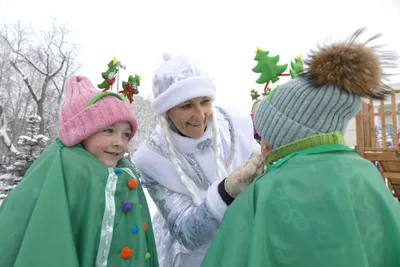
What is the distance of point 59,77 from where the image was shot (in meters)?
15.5

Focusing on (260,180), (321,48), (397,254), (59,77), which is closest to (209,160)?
(260,180)

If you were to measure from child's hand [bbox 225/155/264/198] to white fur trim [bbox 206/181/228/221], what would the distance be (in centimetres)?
7

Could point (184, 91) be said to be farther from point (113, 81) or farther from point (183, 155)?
point (113, 81)

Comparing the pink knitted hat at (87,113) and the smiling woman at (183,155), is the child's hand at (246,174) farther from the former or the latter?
the pink knitted hat at (87,113)

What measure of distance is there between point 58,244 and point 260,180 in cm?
78

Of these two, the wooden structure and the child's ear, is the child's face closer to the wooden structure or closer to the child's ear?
the child's ear

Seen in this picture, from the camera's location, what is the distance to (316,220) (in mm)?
961

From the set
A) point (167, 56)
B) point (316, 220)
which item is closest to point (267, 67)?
point (167, 56)

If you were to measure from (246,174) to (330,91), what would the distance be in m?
0.43

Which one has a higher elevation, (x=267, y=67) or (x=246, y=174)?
(x=267, y=67)

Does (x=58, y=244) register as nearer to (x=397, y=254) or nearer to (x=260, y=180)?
(x=260, y=180)

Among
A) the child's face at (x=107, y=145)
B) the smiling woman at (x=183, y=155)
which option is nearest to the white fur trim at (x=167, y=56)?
the smiling woman at (x=183, y=155)

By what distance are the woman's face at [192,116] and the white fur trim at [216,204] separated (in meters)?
0.43

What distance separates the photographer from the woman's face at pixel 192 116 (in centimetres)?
170
